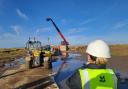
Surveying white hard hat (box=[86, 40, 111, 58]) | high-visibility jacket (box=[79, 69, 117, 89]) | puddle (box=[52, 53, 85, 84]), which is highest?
white hard hat (box=[86, 40, 111, 58])

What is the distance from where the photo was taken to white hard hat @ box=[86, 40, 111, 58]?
3.46 metres

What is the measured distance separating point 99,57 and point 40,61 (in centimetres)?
1784

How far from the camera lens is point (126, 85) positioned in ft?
35.4

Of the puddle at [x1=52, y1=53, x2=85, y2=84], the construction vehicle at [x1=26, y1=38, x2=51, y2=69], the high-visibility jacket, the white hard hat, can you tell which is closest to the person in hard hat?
the high-visibility jacket

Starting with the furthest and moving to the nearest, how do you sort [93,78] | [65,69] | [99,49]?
[65,69]
[99,49]
[93,78]

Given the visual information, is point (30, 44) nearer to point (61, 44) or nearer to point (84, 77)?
point (84, 77)

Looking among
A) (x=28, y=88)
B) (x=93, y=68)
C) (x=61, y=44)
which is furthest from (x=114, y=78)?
(x=61, y=44)

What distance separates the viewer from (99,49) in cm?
350

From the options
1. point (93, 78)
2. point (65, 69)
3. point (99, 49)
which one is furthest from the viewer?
point (65, 69)

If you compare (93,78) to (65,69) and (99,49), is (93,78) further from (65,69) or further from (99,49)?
(65,69)

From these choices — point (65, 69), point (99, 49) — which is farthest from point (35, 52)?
point (99, 49)

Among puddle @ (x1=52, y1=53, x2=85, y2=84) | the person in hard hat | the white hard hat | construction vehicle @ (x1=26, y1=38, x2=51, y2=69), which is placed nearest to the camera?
the person in hard hat

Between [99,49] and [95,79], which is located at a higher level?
[99,49]

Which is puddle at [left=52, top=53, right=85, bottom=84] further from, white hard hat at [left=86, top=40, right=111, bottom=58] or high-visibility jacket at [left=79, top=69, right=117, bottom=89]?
high-visibility jacket at [left=79, top=69, right=117, bottom=89]
